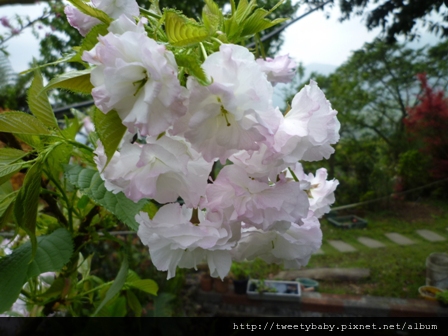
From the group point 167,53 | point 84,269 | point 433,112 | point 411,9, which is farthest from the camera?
point 433,112

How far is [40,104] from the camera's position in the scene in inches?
10.9

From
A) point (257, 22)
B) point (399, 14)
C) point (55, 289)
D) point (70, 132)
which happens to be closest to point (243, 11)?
point (257, 22)

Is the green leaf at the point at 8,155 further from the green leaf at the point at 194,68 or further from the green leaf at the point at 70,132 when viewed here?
the green leaf at the point at 194,68

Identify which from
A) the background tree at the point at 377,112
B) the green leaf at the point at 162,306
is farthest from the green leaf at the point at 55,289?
the background tree at the point at 377,112

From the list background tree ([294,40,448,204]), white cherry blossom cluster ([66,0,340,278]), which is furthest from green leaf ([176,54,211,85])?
background tree ([294,40,448,204])

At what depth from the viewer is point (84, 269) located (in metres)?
0.55

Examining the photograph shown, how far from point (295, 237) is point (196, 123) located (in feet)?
0.48

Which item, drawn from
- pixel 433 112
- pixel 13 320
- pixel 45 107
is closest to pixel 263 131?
pixel 45 107

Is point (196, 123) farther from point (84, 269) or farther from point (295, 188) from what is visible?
point (84, 269)

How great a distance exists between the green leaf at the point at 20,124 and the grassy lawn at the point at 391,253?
1463mm

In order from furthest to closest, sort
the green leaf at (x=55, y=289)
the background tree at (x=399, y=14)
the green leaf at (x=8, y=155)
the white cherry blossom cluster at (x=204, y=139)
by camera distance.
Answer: the background tree at (x=399, y=14), the green leaf at (x=55, y=289), the green leaf at (x=8, y=155), the white cherry blossom cluster at (x=204, y=139)

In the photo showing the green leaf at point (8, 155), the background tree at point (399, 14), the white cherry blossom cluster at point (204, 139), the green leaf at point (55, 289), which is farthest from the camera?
the background tree at point (399, 14)

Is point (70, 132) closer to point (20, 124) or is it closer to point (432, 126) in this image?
point (20, 124)

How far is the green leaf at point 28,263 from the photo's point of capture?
0.98 feet
